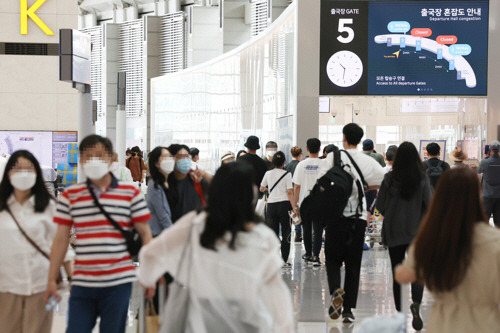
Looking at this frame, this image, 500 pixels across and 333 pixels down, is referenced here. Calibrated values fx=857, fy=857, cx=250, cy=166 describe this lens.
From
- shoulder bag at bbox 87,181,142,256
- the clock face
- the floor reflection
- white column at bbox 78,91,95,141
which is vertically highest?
the clock face

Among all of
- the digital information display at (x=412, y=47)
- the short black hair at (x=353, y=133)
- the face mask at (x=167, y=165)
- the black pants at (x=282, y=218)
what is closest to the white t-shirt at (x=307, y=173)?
the black pants at (x=282, y=218)

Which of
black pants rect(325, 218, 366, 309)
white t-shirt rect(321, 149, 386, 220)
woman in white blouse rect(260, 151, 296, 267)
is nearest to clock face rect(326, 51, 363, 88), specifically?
woman in white blouse rect(260, 151, 296, 267)

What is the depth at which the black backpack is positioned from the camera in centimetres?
686

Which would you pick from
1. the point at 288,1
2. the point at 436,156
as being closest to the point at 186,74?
the point at 288,1

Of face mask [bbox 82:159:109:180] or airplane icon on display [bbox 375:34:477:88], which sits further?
Answer: airplane icon on display [bbox 375:34:477:88]

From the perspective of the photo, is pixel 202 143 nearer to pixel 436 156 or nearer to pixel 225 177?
pixel 436 156

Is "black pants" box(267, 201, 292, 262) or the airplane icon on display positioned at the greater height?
the airplane icon on display

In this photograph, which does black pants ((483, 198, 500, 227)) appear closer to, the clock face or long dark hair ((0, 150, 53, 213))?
the clock face

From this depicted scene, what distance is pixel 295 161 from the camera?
39.7 ft

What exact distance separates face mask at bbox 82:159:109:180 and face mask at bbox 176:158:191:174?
2.05 m

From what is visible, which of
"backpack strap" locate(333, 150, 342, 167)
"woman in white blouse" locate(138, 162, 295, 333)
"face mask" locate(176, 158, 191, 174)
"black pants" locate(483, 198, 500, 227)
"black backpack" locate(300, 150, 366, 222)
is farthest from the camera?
"black pants" locate(483, 198, 500, 227)

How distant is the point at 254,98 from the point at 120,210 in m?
18.0

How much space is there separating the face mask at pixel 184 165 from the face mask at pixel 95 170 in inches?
80.5

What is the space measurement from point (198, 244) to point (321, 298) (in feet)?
17.3
